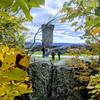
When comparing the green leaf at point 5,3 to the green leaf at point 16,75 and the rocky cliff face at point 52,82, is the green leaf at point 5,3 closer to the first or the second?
the green leaf at point 16,75

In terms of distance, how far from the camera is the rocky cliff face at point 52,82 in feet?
Answer: 20.4

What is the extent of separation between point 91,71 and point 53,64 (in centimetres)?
63

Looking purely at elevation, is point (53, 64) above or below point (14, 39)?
below

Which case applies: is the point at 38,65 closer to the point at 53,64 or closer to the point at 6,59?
the point at 53,64

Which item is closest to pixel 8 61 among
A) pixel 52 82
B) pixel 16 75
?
pixel 16 75

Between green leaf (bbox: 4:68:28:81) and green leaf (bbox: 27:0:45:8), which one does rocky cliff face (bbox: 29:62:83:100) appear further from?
green leaf (bbox: 4:68:28:81)

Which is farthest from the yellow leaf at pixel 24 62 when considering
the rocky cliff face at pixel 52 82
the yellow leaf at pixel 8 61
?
the rocky cliff face at pixel 52 82

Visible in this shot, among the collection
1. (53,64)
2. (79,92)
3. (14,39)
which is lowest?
(79,92)

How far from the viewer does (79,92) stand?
6570 millimetres

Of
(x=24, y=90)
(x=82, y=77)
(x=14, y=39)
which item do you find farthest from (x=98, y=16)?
(x=82, y=77)

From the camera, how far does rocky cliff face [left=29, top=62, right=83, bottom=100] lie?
6.23m

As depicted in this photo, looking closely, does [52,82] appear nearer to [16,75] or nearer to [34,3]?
[34,3]

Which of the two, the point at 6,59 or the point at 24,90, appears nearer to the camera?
the point at 6,59

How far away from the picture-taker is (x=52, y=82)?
21.1ft
